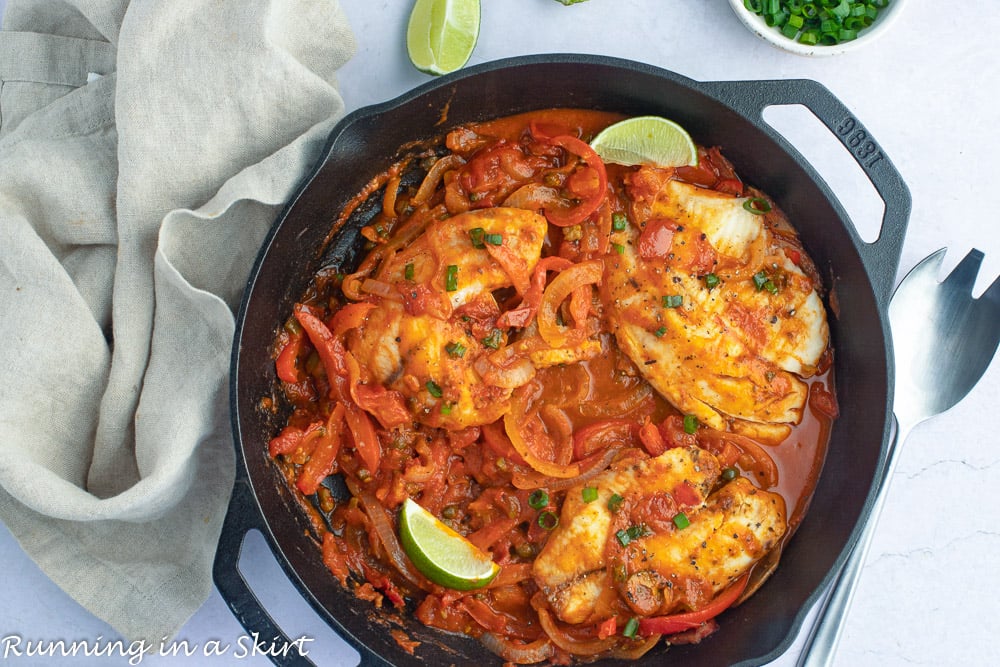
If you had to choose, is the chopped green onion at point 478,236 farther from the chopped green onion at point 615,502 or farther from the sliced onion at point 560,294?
the chopped green onion at point 615,502

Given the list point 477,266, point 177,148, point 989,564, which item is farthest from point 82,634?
point 989,564

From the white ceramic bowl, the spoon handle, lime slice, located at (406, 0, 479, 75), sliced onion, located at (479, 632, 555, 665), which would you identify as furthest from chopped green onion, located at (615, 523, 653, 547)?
the white ceramic bowl

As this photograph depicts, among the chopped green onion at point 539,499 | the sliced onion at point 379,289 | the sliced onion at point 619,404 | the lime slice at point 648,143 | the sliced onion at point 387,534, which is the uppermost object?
the lime slice at point 648,143

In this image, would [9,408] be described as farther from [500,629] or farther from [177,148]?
[500,629]

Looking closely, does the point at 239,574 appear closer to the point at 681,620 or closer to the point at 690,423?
the point at 681,620

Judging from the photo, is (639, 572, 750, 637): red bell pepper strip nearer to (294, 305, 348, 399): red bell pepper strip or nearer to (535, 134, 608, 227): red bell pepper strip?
(294, 305, 348, 399): red bell pepper strip

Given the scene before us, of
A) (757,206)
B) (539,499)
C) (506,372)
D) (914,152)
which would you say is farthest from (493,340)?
(914,152)

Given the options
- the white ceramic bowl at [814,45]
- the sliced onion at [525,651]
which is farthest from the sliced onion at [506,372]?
the white ceramic bowl at [814,45]
